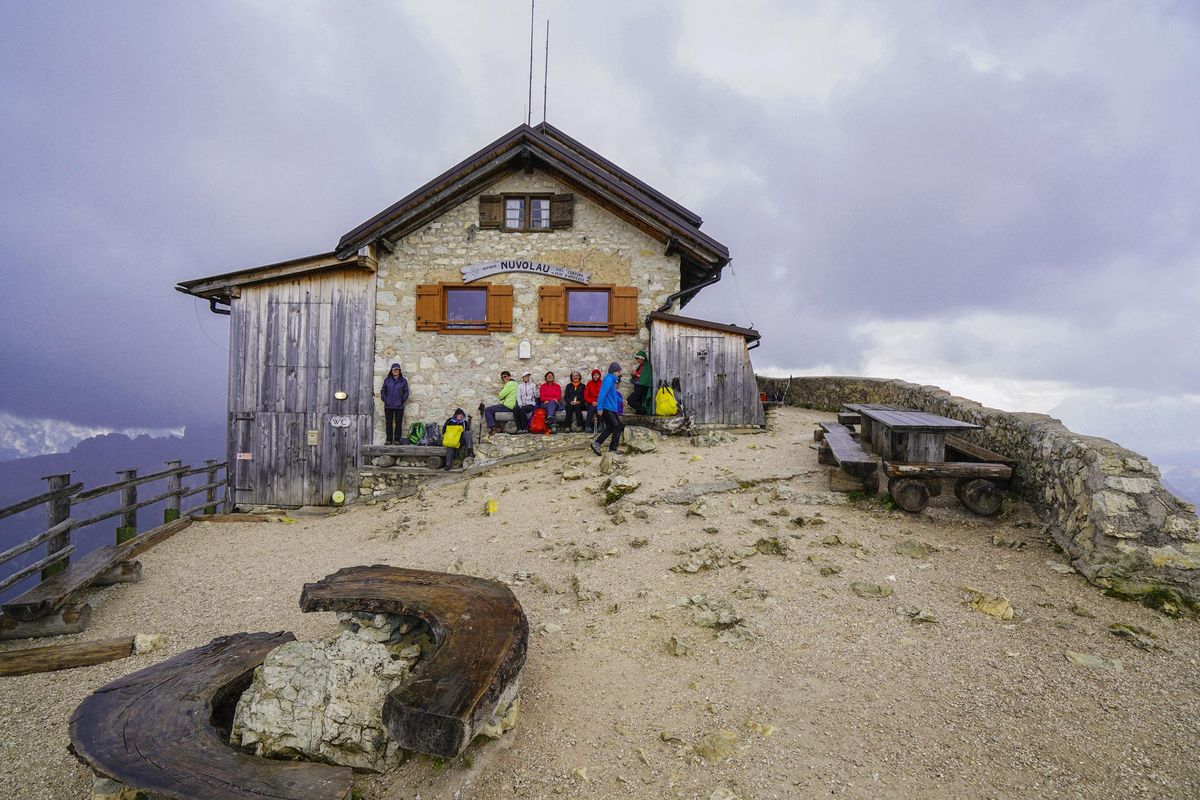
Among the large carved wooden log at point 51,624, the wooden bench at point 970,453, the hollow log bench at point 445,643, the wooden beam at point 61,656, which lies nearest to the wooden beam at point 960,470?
the wooden bench at point 970,453

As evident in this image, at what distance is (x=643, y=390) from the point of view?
39.2 feet

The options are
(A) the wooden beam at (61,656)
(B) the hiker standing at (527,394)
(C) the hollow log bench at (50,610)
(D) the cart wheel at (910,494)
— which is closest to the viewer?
(A) the wooden beam at (61,656)

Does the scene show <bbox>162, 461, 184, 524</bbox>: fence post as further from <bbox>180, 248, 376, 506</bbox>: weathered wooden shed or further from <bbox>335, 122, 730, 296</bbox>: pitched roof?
<bbox>335, 122, 730, 296</bbox>: pitched roof

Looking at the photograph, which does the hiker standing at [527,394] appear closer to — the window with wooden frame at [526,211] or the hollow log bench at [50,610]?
the window with wooden frame at [526,211]

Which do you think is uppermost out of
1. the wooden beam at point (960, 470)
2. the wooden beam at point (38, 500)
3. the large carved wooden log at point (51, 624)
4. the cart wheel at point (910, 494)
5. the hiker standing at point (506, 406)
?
the hiker standing at point (506, 406)

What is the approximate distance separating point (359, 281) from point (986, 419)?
1244cm

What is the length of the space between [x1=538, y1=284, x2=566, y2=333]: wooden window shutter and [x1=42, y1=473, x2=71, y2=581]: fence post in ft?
27.5

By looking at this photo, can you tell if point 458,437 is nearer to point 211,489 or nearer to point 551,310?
point 551,310

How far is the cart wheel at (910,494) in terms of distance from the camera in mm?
5723

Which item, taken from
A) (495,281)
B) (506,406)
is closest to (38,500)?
(506,406)

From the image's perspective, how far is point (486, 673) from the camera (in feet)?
8.19

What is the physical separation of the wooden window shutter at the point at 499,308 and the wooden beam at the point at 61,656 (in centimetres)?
881

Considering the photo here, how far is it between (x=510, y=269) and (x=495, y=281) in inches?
18.2

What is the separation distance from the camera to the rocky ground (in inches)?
102
